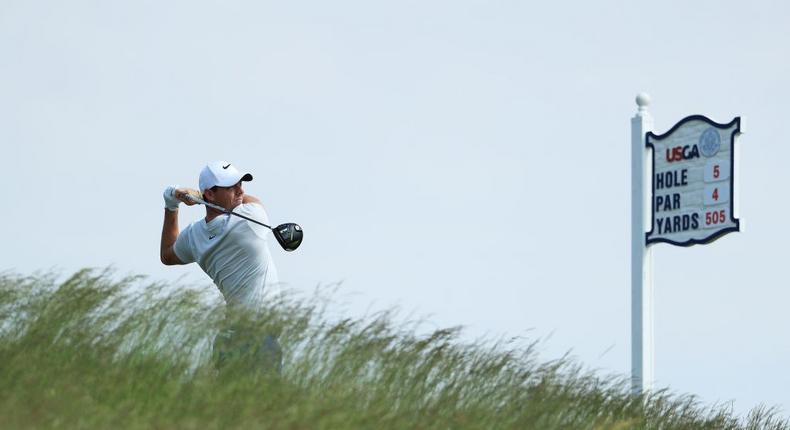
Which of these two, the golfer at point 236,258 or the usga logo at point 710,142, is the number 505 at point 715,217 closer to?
the usga logo at point 710,142

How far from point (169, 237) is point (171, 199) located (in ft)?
0.94

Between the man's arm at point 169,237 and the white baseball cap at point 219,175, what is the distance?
621mm

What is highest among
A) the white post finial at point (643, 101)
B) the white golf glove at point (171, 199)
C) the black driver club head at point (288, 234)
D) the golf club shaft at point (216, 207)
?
the white post finial at point (643, 101)

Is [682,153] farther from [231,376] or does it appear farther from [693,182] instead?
[231,376]

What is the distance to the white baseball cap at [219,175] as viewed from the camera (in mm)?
8414

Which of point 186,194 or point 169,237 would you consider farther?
point 169,237

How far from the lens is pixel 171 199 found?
8.86 metres

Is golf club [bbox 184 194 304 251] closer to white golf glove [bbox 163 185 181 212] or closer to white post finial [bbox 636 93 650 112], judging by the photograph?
white golf glove [bbox 163 185 181 212]

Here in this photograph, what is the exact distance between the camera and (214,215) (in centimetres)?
858

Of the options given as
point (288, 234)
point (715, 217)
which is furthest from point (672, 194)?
point (288, 234)

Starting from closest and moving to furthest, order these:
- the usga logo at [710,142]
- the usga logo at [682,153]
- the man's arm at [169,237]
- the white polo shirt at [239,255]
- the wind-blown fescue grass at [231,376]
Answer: the wind-blown fescue grass at [231,376], the white polo shirt at [239,255], the man's arm at [169,237], the usga logo at [710,142], the usga logo at [682,153]

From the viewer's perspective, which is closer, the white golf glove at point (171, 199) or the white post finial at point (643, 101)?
the white golf glove at point (171, 199)

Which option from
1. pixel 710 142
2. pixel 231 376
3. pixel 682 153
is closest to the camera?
pixel 231 376

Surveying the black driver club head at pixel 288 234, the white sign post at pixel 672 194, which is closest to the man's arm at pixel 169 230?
the black driver club head at pixel 288 234
